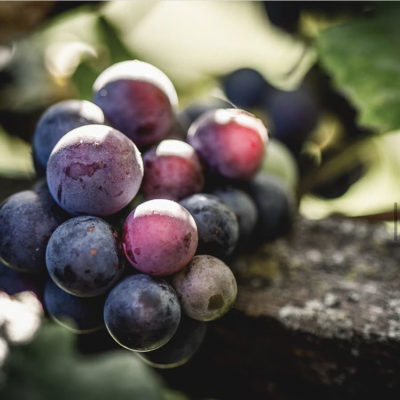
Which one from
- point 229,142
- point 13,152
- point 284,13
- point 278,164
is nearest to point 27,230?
point 229,142

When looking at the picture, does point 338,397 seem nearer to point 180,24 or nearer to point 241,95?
point 241,95

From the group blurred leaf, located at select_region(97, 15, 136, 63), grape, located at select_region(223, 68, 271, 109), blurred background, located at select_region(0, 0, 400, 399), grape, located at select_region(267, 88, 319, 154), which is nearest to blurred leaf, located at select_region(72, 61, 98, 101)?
blurred background, located at select_region(0, 0, 400, 399)

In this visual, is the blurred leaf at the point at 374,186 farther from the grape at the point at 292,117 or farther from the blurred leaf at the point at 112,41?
the blurred leaf at the point at 112,41

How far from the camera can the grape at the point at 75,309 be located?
613 millimetres

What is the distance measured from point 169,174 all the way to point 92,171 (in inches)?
5.1

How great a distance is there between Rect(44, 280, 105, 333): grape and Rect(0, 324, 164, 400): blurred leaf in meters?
0.06

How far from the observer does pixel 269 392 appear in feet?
2.45

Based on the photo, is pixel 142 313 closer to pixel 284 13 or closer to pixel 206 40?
pixel 284 13

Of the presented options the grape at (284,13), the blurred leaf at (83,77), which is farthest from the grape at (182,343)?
the grape at (284,13)

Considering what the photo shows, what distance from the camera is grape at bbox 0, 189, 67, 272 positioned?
0.60 metres

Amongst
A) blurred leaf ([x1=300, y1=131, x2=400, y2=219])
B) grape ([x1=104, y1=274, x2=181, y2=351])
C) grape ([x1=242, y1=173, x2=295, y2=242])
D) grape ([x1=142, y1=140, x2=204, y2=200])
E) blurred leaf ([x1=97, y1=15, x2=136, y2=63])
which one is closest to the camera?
grape ([x1=104, y1=274, x2=181, y2=351])

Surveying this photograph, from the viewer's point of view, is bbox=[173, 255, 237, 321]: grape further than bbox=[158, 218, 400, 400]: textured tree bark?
No

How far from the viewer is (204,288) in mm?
563

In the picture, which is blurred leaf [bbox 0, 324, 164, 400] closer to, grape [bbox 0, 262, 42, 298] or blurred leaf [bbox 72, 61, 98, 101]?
grape [bbox 0, 262, 42, 298]
